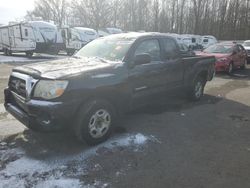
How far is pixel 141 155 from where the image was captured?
4.18 metres

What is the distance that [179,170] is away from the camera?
12.3 ft

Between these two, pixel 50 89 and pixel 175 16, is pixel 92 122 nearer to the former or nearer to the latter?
pixel 50 89

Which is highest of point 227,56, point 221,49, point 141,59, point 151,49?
point 151,49

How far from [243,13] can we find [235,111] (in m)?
43.4

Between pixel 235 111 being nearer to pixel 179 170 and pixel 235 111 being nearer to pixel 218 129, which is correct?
pixel 218 129

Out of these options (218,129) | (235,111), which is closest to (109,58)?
(218,129)

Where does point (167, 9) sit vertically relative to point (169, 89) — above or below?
above

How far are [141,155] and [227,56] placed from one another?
34.9 ft

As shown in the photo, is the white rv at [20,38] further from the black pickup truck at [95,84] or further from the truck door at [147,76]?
the truck door at [147,76]

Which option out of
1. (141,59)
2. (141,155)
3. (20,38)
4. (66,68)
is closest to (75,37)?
(20,38)

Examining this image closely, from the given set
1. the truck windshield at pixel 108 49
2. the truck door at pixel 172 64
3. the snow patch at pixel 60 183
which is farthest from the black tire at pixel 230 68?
the snow patch at pixel 60 183

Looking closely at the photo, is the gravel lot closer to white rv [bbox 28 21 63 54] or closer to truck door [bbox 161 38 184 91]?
truck door [bbox 161 38 184 91]

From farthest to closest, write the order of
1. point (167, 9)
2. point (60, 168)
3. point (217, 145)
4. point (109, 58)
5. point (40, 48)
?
point (167, 9)
point (40, 48)
point (109, 58)
point (217, 145)
point (60, 168)

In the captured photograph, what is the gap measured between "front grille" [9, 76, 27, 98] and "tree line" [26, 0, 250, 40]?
34.0 m
